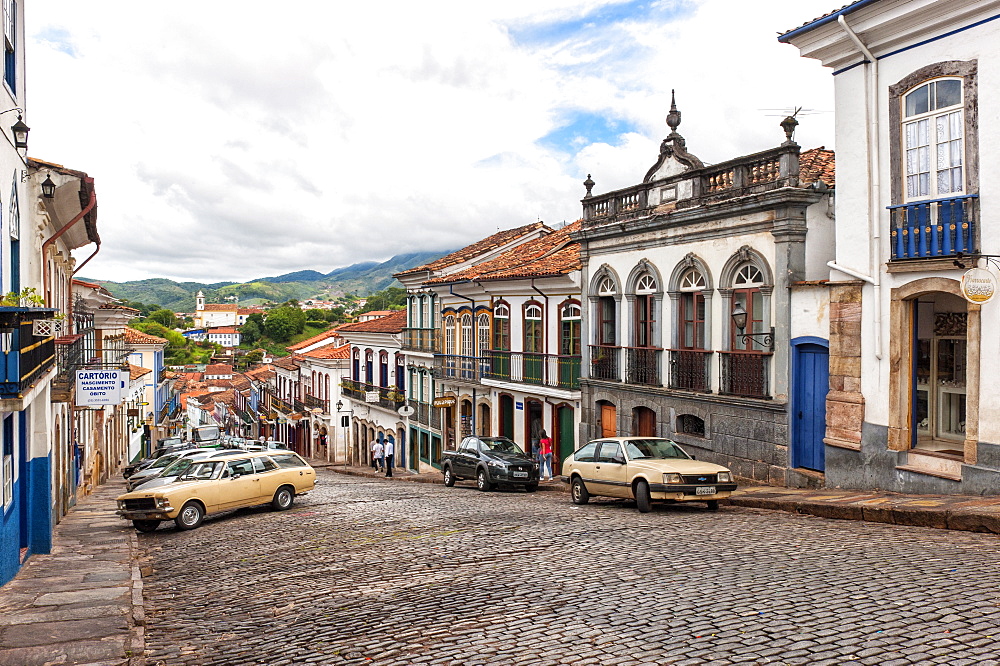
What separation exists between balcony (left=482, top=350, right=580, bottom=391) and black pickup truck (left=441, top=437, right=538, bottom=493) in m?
3.36

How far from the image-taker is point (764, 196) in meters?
16.0

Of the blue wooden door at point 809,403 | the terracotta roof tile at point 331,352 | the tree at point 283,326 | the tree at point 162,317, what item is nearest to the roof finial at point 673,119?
the blue wooden door at point 809,403

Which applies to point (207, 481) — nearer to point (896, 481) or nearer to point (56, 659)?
point (56, 659)

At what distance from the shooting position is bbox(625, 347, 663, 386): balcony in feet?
65.8

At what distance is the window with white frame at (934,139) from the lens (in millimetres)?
12406

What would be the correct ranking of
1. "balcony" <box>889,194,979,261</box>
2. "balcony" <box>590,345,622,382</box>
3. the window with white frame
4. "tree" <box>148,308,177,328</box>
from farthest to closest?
"tree" <box>148,308,177,328</box>, "balcony" <box>590,345,622,382</box>, the window with white frame, "balcony" <box>889,194,979,261</box>

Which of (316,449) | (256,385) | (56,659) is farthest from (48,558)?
(256,385)

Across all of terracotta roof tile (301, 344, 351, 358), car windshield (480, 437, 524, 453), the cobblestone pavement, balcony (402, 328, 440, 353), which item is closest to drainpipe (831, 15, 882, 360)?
the cobblestone pavement

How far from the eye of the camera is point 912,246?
13.0 meters

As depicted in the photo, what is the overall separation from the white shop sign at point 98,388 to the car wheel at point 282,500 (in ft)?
12.9

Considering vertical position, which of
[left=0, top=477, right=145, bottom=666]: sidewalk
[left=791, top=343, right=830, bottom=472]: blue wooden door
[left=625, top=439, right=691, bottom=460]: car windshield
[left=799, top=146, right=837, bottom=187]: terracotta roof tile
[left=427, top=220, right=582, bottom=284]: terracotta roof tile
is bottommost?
[left=0, top=477, right=145, bottom=666]: sidewalk

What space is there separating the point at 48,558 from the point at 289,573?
17.2 ft

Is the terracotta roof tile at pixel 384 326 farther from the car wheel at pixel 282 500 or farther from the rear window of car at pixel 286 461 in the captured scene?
the car wheel at pixel 282 500

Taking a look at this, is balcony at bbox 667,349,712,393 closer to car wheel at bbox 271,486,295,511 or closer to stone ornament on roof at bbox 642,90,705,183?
stone ornament on roof at bbox 642,90,705,183
